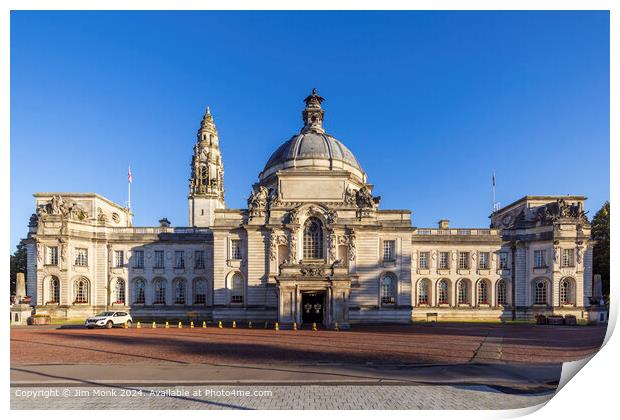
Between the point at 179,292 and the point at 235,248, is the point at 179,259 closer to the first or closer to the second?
the point at 179,292

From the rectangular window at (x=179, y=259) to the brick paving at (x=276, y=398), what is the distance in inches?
1488

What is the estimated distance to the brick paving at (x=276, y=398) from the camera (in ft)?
41.1

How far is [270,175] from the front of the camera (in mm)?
53406

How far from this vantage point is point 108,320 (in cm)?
3847

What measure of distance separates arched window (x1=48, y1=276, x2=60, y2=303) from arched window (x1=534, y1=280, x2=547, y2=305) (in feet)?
195

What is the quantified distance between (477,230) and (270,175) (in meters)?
28.6

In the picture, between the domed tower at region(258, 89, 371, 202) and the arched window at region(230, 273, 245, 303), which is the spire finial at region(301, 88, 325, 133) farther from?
the arched window at region(230, 273, 245, 303)

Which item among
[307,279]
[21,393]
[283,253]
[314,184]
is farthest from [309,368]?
[314,184]

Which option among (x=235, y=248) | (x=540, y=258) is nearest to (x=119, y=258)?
(x=235, y=248)

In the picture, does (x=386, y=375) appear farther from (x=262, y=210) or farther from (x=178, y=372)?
(x=262, y=210)

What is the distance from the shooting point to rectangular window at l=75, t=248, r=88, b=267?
4900cm

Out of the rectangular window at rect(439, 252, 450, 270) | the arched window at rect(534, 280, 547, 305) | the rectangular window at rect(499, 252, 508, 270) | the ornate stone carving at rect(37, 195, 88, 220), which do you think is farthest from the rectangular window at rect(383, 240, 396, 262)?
the ornate stone carving at rect(37, 195, 88, 220)

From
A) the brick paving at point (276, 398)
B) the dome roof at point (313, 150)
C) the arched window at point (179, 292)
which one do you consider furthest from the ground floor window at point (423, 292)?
the brick paving at point (276, 398)

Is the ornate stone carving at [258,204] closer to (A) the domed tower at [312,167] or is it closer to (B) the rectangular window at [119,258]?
(A) the domed tower at [312,167]
